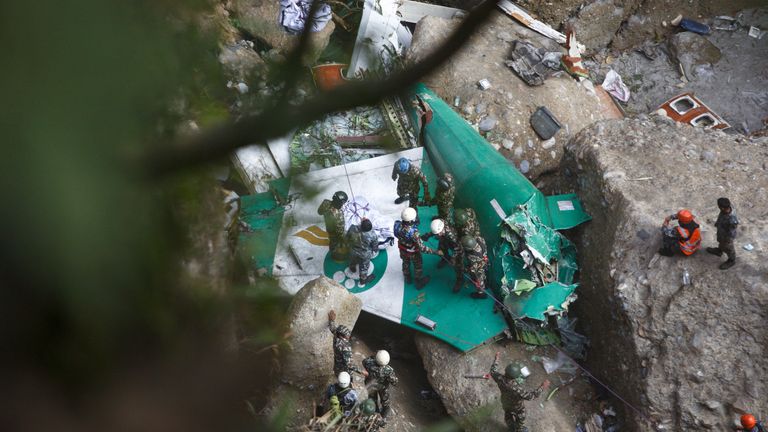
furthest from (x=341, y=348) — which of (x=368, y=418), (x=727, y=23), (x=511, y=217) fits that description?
(x=727, y=23)

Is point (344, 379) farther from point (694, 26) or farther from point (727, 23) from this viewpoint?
point (727, 23)

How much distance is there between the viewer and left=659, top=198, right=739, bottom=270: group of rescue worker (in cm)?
644

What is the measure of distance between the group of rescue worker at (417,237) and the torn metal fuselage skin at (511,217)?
10.5 inches

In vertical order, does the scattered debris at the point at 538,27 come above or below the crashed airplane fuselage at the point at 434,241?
above

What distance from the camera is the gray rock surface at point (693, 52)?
11023mm

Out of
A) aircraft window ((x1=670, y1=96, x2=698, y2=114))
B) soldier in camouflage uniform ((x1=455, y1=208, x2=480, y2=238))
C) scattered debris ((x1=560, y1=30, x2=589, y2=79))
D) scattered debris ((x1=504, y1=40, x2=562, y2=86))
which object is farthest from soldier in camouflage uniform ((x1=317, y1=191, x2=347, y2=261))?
aircraft window ((x1=670, y1=96, x2=698, y2=114))

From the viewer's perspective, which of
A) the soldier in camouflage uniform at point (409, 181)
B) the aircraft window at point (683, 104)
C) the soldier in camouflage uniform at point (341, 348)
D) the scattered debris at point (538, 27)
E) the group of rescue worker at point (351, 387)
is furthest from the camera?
the scattered debris at point (538, 27)

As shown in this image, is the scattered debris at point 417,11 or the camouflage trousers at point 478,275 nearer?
the camouflage trousers at point 478,275

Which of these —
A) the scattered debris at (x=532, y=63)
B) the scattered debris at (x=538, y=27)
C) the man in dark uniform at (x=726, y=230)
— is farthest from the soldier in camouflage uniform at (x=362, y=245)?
the scattered debris at (x=538, y=27)

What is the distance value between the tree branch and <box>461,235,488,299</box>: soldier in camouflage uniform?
592cm

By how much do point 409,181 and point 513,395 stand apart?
2927mm

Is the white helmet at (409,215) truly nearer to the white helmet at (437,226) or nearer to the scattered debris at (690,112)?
the white helmet at (437,226)

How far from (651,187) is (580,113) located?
2.50 metres

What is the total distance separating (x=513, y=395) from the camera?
662cm
